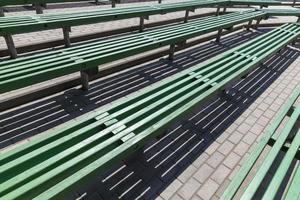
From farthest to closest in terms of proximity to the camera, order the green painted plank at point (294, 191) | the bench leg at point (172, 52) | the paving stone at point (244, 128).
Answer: the bench leg at point (172, 52) < the paving stone at point (244, 128) < the green painted plank at point (294, 191)

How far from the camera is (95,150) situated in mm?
2254

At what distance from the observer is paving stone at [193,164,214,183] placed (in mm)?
2921

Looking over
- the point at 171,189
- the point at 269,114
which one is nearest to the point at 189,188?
the point at 171,189

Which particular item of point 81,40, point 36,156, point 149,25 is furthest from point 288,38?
point 36,156

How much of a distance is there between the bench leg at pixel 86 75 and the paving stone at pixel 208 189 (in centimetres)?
226

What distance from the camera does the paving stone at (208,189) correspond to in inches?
108

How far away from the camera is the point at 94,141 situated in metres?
2.36

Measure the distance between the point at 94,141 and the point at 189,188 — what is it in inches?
46.7

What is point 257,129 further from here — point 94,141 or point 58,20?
point 58,20

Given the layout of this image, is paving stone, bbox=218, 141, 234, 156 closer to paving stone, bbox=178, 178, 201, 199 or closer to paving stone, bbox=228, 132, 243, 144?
paving stone, bbox=228, 132, 243, 144

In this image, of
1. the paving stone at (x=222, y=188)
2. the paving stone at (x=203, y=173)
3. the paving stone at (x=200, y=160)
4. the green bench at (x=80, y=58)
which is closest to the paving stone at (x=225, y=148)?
the paving stone at (x=200, y=160)

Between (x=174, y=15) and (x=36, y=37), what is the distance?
473 centimetres

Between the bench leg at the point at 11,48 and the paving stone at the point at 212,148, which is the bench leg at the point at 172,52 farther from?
the bench leg at the point at 11,48

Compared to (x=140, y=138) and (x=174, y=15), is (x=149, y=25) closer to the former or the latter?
(x=174, y=15)
